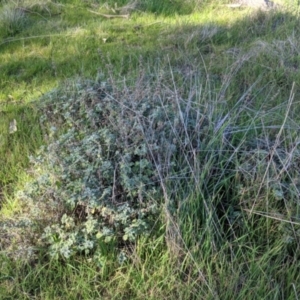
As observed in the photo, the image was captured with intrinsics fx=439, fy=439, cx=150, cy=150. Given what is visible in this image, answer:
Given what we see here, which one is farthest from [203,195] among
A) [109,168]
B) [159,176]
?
[109,168]

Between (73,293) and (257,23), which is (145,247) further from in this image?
(257,23)

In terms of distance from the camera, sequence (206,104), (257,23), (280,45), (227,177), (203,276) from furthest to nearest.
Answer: (257,23), (280,45), (206,104), (227,177), (203,276)

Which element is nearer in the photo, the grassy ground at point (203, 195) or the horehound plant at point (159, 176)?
the grassy ground at point (203, 195)

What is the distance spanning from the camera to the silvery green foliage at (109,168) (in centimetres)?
230

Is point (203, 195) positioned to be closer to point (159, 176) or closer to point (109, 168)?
point (159, 176)

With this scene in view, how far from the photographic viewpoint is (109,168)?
2.45 meters

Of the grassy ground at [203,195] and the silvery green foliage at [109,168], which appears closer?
the grassy ground at [203,195]

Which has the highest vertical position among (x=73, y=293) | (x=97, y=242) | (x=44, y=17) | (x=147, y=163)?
(x=44, y=17)

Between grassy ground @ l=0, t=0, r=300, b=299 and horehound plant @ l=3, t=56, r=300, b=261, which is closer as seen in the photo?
grassy ground @ l=0, t=0, r=300, b=299

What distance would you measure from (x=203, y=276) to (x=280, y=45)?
2.78 meters

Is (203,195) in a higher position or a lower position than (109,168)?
lower

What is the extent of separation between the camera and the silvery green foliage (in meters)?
2.30

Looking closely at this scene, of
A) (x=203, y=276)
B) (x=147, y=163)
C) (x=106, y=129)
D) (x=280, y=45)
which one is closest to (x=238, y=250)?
(x=203, y=276)

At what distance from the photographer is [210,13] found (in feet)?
16.8
